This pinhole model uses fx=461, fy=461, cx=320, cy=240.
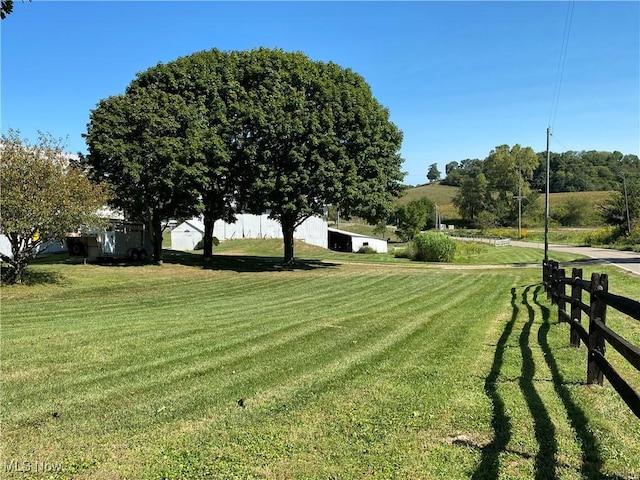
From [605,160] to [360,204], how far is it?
122 meters

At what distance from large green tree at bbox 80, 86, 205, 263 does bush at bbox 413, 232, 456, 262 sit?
19.6 metres

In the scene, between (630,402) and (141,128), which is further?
(141,128)

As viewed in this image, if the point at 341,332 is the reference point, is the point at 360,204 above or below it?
above

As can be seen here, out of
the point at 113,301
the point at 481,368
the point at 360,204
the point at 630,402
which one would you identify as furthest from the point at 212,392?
the point at 360,204

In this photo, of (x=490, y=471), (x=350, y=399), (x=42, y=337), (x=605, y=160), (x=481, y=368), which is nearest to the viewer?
(x=490, y=471)

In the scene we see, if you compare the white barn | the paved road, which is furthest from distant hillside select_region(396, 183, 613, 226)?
the paved road

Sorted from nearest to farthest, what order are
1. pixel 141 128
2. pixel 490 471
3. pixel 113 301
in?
pixel 490 471 → pixel 113 301 → pixel 141 128

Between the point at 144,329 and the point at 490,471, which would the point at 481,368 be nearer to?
the point at 490,471

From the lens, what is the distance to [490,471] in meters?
3.47

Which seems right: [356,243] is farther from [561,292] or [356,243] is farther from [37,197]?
[561,292]

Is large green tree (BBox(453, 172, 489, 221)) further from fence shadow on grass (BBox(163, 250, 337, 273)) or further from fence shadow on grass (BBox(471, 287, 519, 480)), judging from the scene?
fence shadow on grass (BBox(471, 287, 519, 480))

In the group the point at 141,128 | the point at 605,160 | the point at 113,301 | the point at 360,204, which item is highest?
the point at 605,160

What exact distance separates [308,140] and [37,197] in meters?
12.2

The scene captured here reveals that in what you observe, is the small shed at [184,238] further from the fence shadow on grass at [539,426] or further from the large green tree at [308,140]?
the fence shadow on grass at [539,426]
